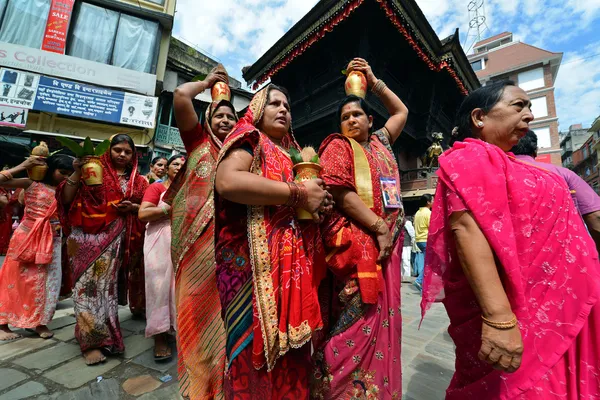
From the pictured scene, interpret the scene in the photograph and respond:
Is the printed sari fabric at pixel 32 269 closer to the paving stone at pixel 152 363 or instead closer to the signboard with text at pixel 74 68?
the paving stone at pixel 152 363

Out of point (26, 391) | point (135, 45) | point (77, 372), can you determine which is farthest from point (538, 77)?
point (26, 391)

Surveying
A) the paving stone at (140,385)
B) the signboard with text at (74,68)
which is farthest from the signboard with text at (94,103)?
the paving stone at (140,385)

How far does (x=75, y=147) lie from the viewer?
2.18m

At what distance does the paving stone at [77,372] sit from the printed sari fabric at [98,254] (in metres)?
0.12

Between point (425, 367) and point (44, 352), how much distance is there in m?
3.27

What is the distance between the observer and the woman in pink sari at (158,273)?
2322mm

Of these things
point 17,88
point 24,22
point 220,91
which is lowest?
point 220,91

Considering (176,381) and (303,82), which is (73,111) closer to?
(303,82)

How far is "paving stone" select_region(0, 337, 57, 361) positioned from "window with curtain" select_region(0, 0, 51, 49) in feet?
40.6

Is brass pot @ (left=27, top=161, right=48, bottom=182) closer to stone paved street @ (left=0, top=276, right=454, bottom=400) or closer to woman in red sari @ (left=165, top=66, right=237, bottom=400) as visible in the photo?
stone paved street @ (left=0, top=276, right=454, bottom=400)

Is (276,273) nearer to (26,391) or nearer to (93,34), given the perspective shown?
(26,391)

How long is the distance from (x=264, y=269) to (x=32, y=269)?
3.30m

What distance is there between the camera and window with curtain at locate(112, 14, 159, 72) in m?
11.2

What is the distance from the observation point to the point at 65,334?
284cm
